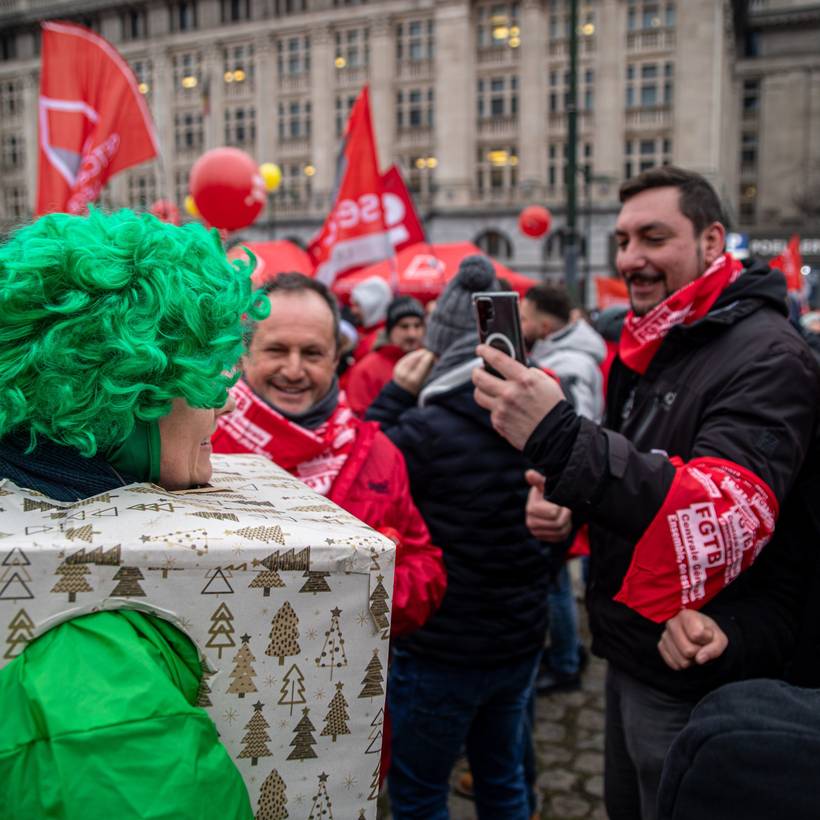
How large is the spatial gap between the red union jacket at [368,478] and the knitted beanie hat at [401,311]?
3.29m

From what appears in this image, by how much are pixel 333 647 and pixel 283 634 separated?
88 mm

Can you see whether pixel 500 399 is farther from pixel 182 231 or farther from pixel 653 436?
pixel 182 231

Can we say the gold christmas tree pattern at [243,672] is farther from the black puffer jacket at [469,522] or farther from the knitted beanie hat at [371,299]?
the knitted beanie hat at [371,299]

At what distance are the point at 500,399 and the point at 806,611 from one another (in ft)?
2.93

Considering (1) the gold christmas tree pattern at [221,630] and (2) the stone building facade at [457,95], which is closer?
(1) the gold christmas tree pattern at [221,630]

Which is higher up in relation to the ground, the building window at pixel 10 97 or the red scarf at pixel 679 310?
the building window at pixel 10 97

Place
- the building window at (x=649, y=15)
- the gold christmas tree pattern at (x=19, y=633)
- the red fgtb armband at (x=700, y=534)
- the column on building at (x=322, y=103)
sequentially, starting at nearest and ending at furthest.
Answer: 1. the gold christmas tree pattern at (x=19, y=633)
2. the red fgtb armband at (x=700, y=534)
3. the building window at (x=649, y=15)
4. the column on building at (x=322, y=103)

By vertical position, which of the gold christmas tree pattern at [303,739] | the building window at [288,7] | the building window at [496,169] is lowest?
the gold christmas tree pattern at [303,739]

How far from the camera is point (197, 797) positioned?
3.03 ft

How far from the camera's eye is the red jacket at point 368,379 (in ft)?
16.2

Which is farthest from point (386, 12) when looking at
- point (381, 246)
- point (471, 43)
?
point (381, 246)

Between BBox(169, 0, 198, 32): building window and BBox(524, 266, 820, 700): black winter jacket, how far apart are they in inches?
1855

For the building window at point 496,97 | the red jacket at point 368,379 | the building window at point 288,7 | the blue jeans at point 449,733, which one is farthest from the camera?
the building window at point 288,7

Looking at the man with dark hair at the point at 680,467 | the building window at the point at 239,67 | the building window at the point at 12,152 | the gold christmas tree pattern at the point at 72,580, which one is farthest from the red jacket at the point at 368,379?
the building window at the point at 12,152
